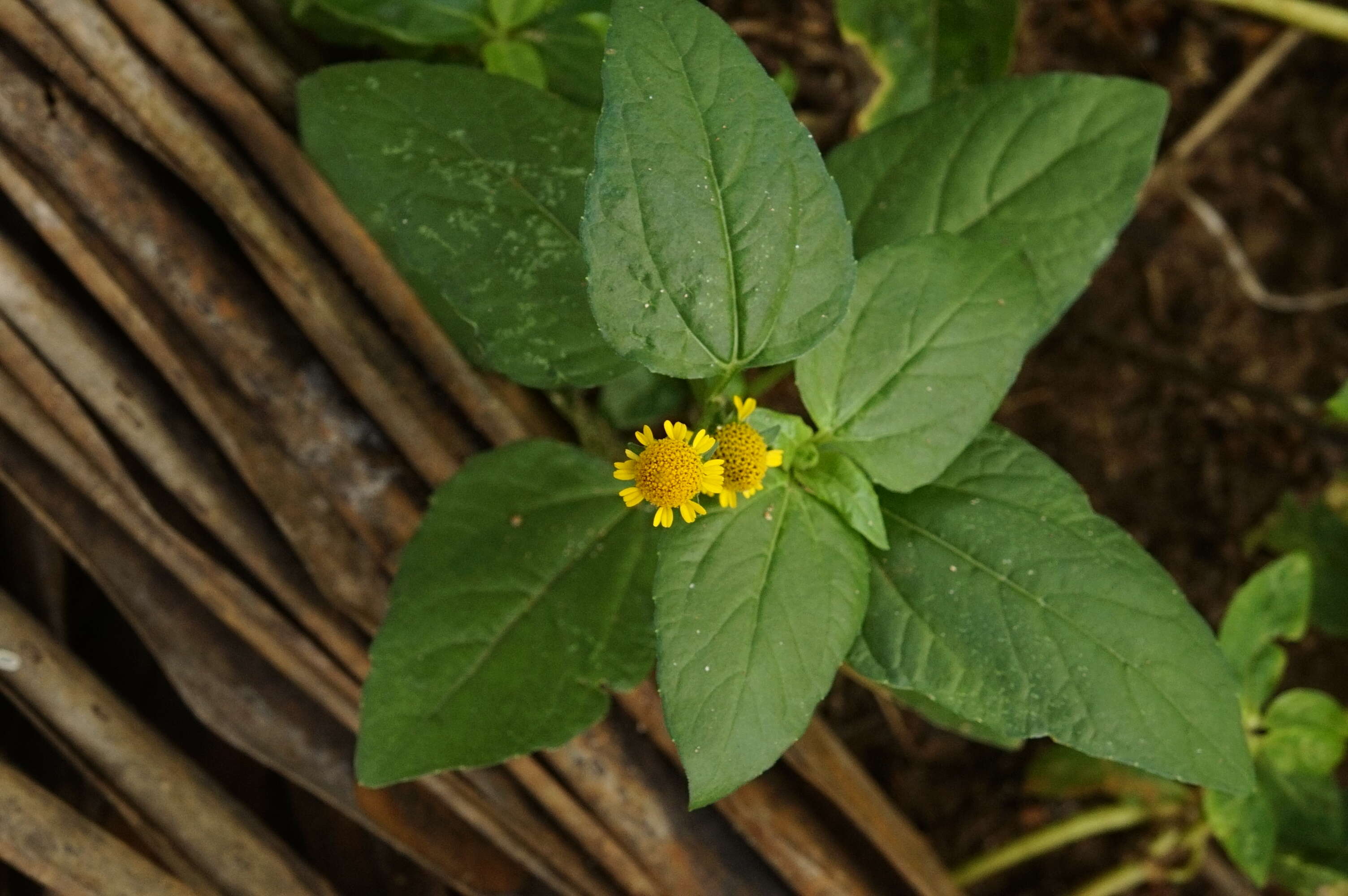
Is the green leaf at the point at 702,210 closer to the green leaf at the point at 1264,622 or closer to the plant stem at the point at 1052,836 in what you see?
the green leaf at the point at 1264,622

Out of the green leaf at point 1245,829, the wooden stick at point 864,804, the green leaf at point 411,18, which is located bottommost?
the green leaf at point 1245,829

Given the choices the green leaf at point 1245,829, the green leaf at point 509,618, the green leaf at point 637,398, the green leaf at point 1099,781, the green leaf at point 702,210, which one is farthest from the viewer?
the green leaf at point 1099,781

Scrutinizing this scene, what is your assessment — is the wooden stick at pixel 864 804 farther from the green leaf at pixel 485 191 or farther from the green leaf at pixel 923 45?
the green leaf at pixel 923 45

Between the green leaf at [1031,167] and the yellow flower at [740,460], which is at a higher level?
the yellow flower at [740,460]

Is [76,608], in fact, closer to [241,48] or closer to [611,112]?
[241,48]

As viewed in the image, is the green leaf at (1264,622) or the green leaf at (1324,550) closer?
the green leaf at (1264,622)

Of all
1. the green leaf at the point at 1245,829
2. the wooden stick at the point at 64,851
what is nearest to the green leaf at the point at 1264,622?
the green leaf at the point at 1245,829

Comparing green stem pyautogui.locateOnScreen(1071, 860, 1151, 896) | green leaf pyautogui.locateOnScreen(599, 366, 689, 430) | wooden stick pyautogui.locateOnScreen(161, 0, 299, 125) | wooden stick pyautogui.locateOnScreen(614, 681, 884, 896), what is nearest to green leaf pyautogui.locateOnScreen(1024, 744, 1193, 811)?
green stem pyautogui.locateOnScreen(1071, 860, 1151, 896)

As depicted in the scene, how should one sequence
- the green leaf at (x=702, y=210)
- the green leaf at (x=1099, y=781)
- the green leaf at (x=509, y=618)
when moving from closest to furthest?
the green leaf at (x=702, y=210) < the green leaf at (x=509, y=618) < the green leaf at (x=1099, y=781)

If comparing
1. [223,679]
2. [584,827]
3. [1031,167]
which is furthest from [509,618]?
[1031,167]
